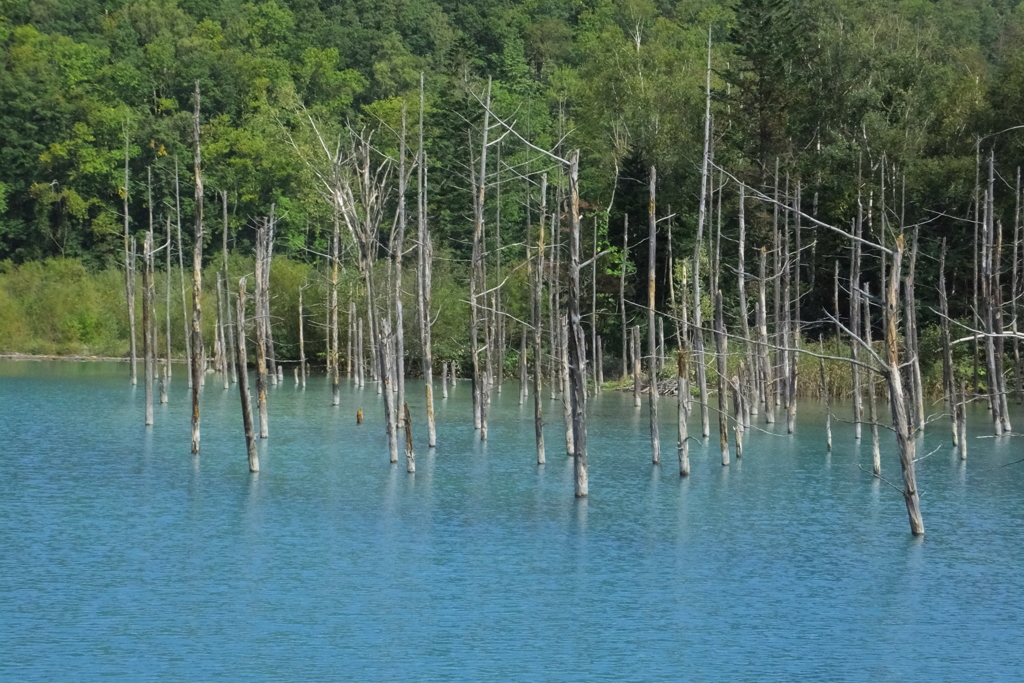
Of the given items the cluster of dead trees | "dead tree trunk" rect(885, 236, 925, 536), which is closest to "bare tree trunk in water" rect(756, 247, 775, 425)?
the cluster of dead trees

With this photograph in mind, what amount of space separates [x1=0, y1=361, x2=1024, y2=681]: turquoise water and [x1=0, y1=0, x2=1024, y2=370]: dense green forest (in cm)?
794

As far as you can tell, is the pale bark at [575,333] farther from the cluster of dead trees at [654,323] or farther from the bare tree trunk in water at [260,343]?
the bare tree trunk in water at [260,343]

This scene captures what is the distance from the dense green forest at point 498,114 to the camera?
162 ft

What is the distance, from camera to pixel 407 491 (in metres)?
24.8

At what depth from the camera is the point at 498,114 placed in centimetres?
6881

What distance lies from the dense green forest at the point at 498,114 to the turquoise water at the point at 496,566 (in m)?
7.94

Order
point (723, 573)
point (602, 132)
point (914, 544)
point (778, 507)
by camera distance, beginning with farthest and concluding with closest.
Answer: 1. point (602, 132)
2. point (778, 507)
3. point (914, 544)
4. point (723, 573)

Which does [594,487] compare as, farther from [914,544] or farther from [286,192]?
[286,192]

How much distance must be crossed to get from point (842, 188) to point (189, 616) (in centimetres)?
3816

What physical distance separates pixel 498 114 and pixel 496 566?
5223cm

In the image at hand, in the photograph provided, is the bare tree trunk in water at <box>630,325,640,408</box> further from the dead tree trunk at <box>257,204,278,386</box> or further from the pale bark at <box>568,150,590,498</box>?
the pale bark at <box>568,150,590,498</box>

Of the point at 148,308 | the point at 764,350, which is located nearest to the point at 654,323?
the point at 764,350

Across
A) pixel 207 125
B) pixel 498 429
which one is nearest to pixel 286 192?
pixel 207 125

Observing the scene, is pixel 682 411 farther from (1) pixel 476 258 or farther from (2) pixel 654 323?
(1) pixel 476 258
